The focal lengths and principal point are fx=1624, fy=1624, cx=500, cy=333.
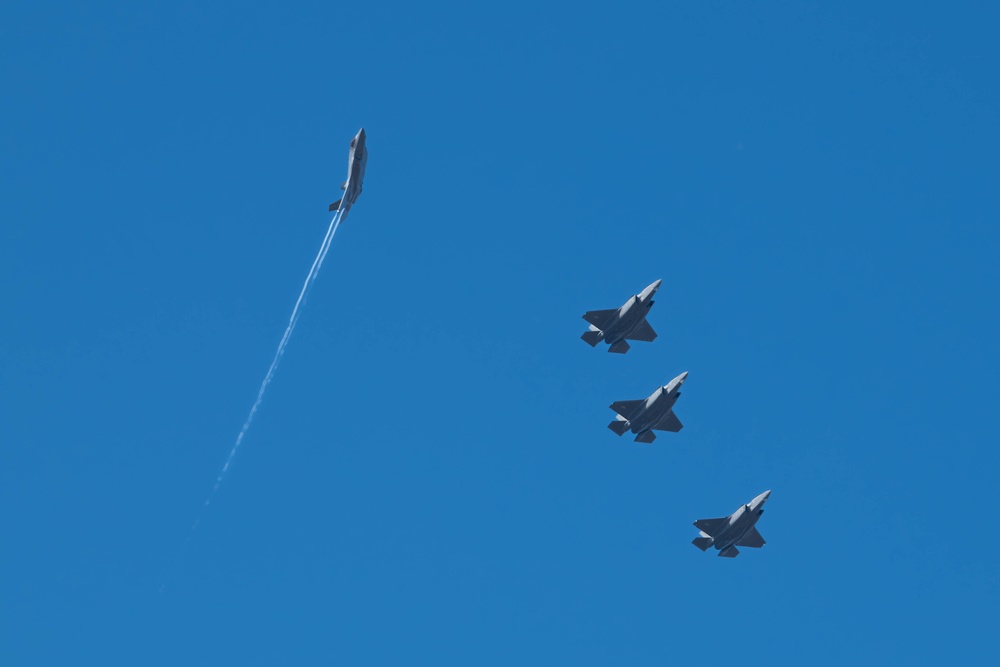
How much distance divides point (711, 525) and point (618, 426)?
12.0m

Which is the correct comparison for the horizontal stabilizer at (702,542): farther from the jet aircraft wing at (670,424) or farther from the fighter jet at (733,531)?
the jet aircraft wing at (670,424)

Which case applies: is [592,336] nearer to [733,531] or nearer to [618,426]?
[618,426]

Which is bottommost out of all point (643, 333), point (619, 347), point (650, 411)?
point (650, 411)

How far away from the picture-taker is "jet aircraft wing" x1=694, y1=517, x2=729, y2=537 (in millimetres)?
138125

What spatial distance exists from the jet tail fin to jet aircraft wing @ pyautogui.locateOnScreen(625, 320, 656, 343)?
67 cm

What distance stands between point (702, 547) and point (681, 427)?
10694mm

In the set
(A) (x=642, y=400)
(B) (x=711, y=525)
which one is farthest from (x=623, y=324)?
(B) (x=711, y=525)

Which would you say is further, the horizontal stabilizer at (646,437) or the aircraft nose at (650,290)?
the horizontal stabilizer at (646,437)

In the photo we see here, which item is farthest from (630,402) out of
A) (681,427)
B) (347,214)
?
(347,214)

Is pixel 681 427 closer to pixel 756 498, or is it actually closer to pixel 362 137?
pixel 756 498

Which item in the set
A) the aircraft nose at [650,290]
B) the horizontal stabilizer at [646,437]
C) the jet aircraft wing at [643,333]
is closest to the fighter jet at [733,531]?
the horizontal stabilizer at [646,437]

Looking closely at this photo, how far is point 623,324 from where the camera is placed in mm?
131375

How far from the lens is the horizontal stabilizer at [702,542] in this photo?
139m

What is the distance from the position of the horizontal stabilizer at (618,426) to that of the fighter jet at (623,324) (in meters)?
6.17
